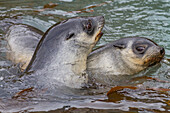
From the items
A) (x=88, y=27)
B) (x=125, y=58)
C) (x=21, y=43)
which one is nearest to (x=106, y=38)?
(x=125, y=58)

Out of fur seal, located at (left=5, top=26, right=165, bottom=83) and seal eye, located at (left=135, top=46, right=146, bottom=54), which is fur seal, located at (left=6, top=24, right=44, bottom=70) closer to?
fur seal, located at (left=5, top=26, right=165, bottom=83)

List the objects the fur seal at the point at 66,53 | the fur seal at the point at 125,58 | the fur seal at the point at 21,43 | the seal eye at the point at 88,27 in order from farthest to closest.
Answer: the fur seal at the point at 21,43
the fur seal at the point at 125,58
the seal eye at the point at 88,27
the fur seal at the point at 66,53

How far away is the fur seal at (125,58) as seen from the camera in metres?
4.92

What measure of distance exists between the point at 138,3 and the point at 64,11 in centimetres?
215

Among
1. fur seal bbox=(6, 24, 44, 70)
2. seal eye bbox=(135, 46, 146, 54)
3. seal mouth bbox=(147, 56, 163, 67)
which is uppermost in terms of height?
fur seal bbox=(6, 24, 44, 70)

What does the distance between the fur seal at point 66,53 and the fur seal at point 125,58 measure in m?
0.54

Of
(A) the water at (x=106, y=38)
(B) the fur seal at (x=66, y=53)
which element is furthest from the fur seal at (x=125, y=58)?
(B) the fur seal at (x=66, y=53)

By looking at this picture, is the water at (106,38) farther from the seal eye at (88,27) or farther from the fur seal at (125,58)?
the seal eye at (88,27)

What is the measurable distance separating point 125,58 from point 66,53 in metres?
1.24

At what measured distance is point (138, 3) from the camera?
8.61 meters

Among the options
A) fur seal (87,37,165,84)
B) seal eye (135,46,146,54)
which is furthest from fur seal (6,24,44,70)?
seal eye (135,46,146,54)

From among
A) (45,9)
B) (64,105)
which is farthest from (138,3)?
(64,105)

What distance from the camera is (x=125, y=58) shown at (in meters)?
5.09

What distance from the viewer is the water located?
343 cm
